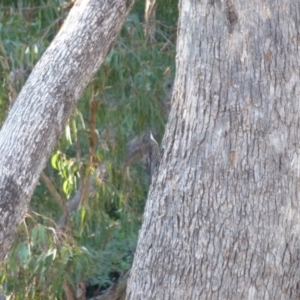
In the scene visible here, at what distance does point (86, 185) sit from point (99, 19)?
238 cm

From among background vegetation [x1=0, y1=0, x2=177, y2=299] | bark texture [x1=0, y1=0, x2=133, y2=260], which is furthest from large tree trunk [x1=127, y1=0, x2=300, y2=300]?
background vegetation [x1=0, y1=0, x2=177, y2=299]

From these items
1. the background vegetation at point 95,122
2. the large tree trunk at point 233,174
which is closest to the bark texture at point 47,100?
the large tree trunk at point 233,174

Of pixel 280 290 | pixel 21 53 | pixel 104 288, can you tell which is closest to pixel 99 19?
pixel 280 290

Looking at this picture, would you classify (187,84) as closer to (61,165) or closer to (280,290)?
(280,290)

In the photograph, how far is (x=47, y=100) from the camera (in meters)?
3.00

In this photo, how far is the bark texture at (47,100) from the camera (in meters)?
2.81

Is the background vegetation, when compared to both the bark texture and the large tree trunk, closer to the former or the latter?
the bark texture

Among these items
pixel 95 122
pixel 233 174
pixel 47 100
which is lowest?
pixel 95 122

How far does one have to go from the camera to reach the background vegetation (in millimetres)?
5074

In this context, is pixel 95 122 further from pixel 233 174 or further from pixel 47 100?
pixel 233 174

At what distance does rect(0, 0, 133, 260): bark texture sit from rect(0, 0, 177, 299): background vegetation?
1.63 m

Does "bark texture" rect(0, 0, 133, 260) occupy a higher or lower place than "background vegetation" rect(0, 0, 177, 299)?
higher

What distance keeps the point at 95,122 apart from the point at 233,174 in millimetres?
3085

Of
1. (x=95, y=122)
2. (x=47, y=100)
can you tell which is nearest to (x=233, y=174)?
(x=47, y=100)
